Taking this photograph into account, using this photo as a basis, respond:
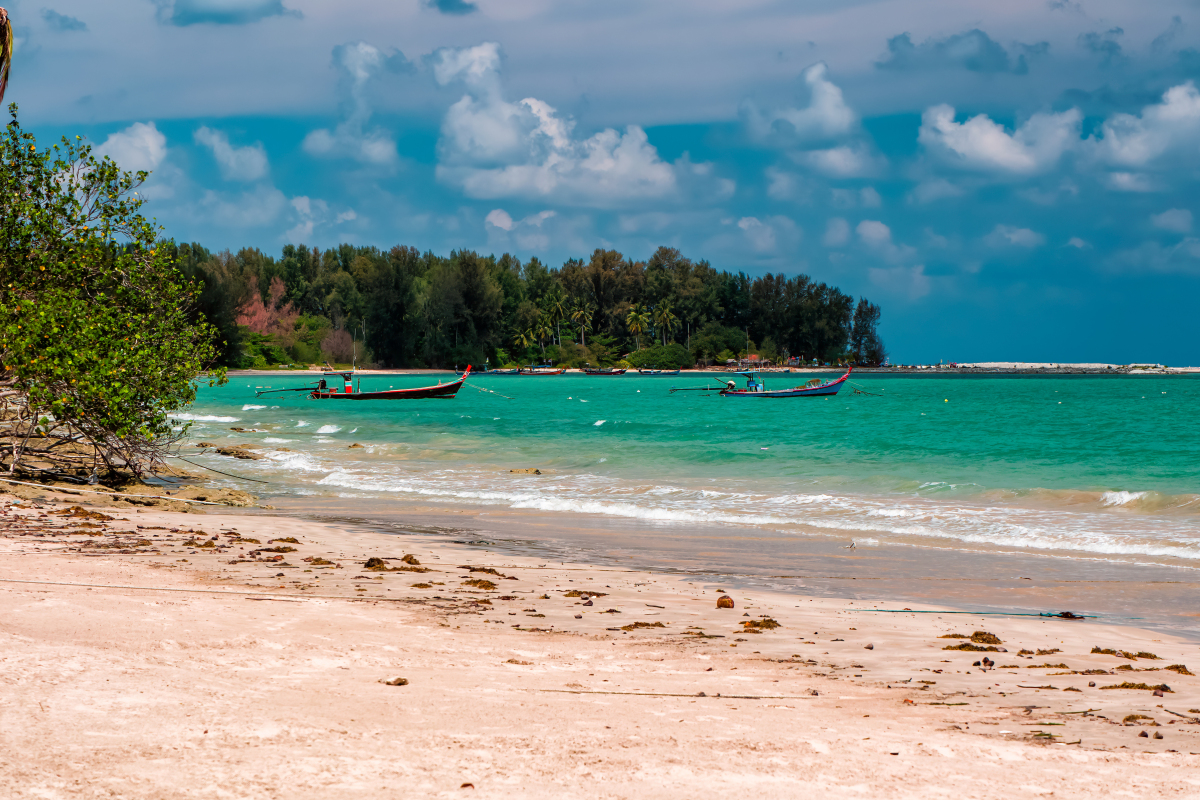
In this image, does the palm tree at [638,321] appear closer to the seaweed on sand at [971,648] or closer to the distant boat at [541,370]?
the distant boat at [541,370]

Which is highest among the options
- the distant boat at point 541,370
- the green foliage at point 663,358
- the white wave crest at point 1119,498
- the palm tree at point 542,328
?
the palm tree at point 542,328

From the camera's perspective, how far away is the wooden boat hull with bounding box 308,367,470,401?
70.0m

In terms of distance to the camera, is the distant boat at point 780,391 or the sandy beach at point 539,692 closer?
the sandy beach at point 539,692

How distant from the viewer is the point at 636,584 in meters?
10.3

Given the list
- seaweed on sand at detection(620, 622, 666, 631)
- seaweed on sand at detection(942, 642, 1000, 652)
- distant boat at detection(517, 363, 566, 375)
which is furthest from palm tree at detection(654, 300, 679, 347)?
seaweed on sand at detection(942, 642, 1000, 652)

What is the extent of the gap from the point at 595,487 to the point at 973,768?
17762 millimetres

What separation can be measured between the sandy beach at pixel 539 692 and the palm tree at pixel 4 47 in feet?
25.2

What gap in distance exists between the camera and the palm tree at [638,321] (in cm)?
16150

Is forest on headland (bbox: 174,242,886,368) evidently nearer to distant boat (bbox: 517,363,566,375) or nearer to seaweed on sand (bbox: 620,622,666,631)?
distant boat (bbox: 517,363,566,375)

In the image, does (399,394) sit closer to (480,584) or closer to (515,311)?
(480,584)

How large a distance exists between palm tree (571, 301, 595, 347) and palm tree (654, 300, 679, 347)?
12224mm

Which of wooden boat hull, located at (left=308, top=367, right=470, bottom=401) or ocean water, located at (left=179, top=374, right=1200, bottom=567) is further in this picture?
wooden boat hull, located at (left=308, top=367, right=470, bottom=401)

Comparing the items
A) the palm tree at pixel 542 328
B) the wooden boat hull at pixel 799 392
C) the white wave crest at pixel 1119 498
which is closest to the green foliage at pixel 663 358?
the palm tree at pixel 542 328

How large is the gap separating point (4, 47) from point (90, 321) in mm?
5440
